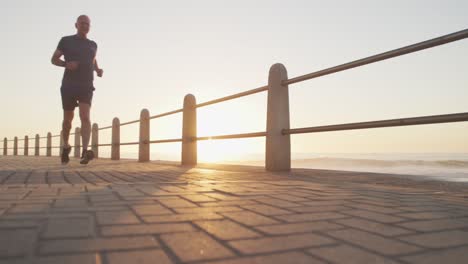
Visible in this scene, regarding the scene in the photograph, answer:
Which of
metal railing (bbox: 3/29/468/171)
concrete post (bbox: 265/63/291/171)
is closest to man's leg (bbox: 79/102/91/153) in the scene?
metal railing (bbox: 3/29/468/171)

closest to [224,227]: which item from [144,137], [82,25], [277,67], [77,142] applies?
[277,67]

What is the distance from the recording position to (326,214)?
1619 mm

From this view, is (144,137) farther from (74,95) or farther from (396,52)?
(396,52)

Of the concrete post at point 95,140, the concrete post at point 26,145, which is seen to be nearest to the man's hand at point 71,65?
the concrete post at point 95,140

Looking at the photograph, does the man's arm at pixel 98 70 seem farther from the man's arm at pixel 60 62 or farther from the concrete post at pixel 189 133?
the concrete post at pixel 189 133

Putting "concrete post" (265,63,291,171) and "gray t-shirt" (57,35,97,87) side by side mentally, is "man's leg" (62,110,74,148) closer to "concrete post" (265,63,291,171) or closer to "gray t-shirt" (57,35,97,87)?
"gray t-shirt" (57,35,97,87)

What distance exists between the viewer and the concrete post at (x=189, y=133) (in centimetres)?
614

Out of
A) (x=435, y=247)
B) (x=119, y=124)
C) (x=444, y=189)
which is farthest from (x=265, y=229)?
(x=119, y=124)

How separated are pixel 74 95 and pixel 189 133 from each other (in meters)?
1.84

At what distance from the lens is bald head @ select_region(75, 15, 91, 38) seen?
519 centimetres

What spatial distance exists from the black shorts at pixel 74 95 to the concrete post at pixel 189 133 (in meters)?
1.53

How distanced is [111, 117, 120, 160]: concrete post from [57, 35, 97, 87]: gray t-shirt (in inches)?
172

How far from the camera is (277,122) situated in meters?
4.38

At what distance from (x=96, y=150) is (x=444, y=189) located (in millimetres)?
9663
